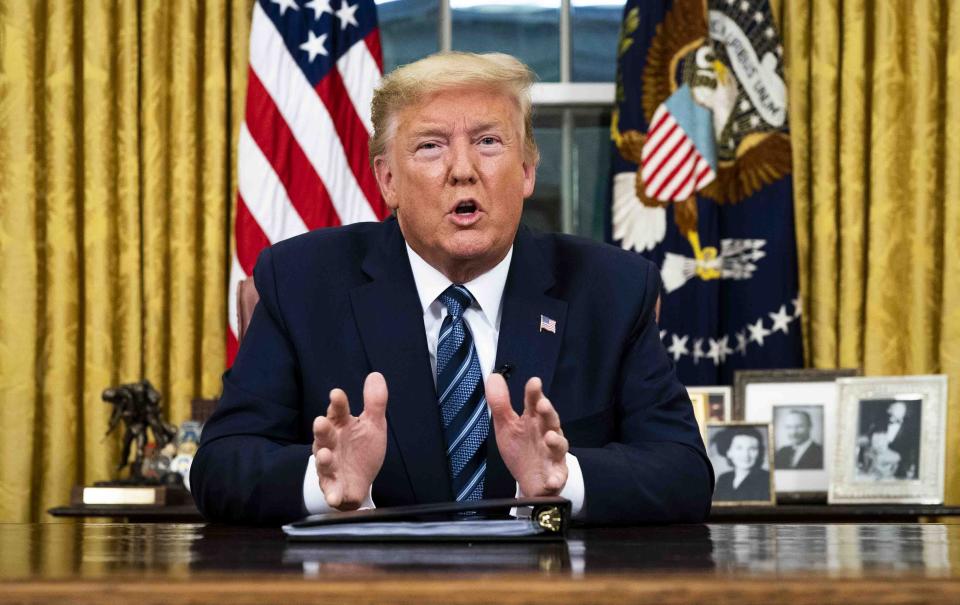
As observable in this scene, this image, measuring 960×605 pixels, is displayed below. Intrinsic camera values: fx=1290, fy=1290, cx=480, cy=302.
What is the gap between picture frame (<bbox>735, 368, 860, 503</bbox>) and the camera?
12.0 ft

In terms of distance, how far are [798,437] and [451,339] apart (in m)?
1.87

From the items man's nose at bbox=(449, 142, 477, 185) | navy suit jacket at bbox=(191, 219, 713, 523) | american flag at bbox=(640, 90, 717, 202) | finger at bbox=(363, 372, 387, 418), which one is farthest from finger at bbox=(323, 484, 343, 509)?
american flag at bbox=(640, 90, 717, 202)

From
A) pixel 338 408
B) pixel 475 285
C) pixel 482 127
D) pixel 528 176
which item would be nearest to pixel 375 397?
pixel 338 408

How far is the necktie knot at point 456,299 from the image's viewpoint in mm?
2164

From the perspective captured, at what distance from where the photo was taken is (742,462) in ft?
11.6

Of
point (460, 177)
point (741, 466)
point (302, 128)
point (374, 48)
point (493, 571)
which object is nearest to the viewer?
point (493, 571)

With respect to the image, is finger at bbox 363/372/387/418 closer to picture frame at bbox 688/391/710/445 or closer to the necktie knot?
the necktie knot

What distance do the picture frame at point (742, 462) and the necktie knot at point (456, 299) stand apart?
5.07 ft

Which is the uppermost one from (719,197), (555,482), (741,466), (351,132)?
(351,132)

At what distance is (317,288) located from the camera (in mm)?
2188

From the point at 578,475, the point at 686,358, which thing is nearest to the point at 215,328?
the point at 686,358

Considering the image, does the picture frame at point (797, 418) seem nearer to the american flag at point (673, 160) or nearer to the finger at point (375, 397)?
the american flag at point (673, 160)

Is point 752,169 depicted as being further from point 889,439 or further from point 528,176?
point 528,176

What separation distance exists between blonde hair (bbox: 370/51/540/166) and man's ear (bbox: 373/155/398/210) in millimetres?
48
